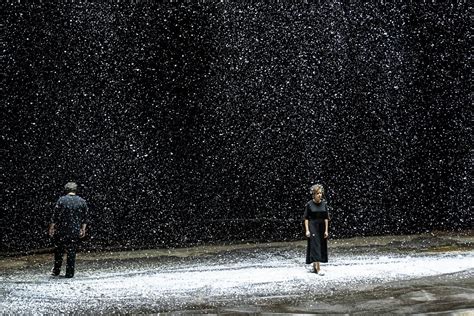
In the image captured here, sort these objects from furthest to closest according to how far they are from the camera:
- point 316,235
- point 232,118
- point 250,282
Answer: point 232,118, point 316,235, point 250,282

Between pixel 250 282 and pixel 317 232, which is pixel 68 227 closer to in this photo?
pixel 250 282

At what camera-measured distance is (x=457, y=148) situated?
1418 centimetres

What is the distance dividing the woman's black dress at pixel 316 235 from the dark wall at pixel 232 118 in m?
4.61

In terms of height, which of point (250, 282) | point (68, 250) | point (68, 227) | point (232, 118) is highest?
point (232, 118)

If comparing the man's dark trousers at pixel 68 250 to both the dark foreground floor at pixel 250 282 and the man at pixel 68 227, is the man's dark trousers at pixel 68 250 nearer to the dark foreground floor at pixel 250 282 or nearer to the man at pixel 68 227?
the man at pixel 68 227

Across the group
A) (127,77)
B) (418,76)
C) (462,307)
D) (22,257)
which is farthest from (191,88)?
(462,307)

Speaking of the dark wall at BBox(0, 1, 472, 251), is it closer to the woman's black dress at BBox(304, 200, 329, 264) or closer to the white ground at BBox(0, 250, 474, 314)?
the white ground at BBox(0, 250, 474, 314)

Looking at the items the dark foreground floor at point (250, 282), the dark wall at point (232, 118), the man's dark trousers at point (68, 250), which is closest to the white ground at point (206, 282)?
the dark foreground floor at point (250, 282)

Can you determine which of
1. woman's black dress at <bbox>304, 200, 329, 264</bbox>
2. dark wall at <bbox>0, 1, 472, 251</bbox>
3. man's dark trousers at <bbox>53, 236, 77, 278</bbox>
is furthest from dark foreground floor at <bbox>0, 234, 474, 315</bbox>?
dark wall at <bbox>0, 1, 472, 251</bbox>

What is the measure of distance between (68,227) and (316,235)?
3973 millimetres

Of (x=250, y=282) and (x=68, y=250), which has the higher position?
(x=68, y=250)

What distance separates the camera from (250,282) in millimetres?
7535

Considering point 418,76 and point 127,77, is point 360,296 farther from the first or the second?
point 418,76

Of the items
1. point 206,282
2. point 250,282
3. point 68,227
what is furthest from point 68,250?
point 250,282
